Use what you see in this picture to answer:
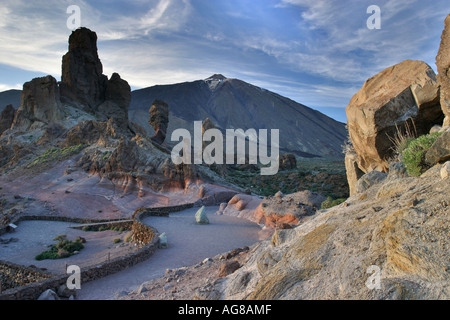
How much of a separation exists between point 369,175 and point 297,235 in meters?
3.14

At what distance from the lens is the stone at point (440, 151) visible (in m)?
6.04

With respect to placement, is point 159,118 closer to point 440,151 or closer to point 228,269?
point 228,269

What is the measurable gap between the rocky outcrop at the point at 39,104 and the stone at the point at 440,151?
3908 centimetres

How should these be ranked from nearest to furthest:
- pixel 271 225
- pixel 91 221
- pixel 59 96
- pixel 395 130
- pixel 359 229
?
pixel 359 229, pixel 395 130, pixel 271 225, pixel 91 221, pixel 59 96

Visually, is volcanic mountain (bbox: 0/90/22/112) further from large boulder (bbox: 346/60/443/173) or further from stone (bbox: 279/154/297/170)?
large boulder (bbox: 346/60/443/173)

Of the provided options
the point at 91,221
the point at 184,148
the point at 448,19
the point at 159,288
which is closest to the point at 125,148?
the point at 184,148

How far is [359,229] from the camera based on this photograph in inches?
195

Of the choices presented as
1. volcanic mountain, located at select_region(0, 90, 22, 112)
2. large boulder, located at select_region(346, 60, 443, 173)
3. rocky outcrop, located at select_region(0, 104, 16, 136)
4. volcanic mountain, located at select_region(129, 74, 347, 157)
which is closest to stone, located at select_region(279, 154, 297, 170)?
large boulder, located at select_region(346, 60, 443, 173)

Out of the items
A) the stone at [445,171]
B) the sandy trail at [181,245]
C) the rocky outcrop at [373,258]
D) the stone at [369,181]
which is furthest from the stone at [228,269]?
the stone at [445,171]

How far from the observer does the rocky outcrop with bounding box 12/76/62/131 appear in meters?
38.1

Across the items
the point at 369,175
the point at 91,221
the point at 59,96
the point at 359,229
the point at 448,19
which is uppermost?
the point at 59,96

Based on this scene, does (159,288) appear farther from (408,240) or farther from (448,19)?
(448,19)

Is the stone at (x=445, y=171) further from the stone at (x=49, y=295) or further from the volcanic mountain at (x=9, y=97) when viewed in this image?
the volcanic mountain at (x=9, y=97)

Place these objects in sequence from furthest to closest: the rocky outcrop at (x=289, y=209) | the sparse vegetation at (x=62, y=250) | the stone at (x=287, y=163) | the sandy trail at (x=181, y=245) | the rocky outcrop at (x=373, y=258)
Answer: the stone at (x=287, y=163) → the rocky outcrop at (x=289, y=209) → the sparse vegetation at (x=62, y=250) → the sandy trail at (x=181, y=245) → the rocky outcrop at (x=373, y=258)
